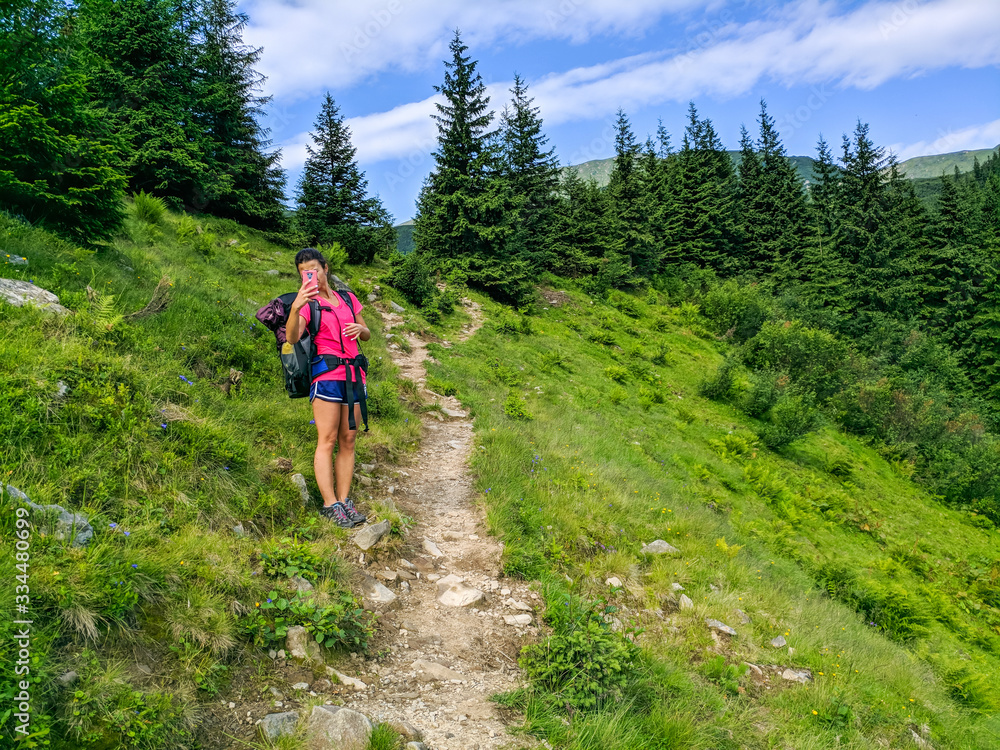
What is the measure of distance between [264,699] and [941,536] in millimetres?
18617

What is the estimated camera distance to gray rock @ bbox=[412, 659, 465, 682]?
3344 mm

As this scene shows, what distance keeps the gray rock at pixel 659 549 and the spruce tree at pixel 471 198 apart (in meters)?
16.3

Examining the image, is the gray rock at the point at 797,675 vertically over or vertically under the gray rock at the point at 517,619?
under

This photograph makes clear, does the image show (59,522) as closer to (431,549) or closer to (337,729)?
(337,729)

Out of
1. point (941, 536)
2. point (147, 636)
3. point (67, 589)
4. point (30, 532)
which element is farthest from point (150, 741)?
point (941, 536)

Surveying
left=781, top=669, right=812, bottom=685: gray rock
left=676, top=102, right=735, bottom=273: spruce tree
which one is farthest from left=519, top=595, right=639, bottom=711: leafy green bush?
left=676, top=102, right=735, bottom=273: spruce tree

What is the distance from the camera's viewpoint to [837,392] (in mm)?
21516

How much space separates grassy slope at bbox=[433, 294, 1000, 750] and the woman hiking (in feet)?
5.87

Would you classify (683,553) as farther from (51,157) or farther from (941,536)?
(941,536)

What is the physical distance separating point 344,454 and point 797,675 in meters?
4.92

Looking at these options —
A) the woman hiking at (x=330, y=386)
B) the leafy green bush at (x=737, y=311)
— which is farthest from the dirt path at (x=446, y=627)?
the leafy green bush at (x=737, y=311)

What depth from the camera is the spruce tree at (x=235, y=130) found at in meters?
16.9

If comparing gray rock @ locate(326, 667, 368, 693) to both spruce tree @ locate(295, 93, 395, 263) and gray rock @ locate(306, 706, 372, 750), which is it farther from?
spruce tree @ locate(295, 93, 395, 263)

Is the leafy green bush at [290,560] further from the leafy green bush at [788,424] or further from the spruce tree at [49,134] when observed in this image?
the leafy green bush at [788,424]
